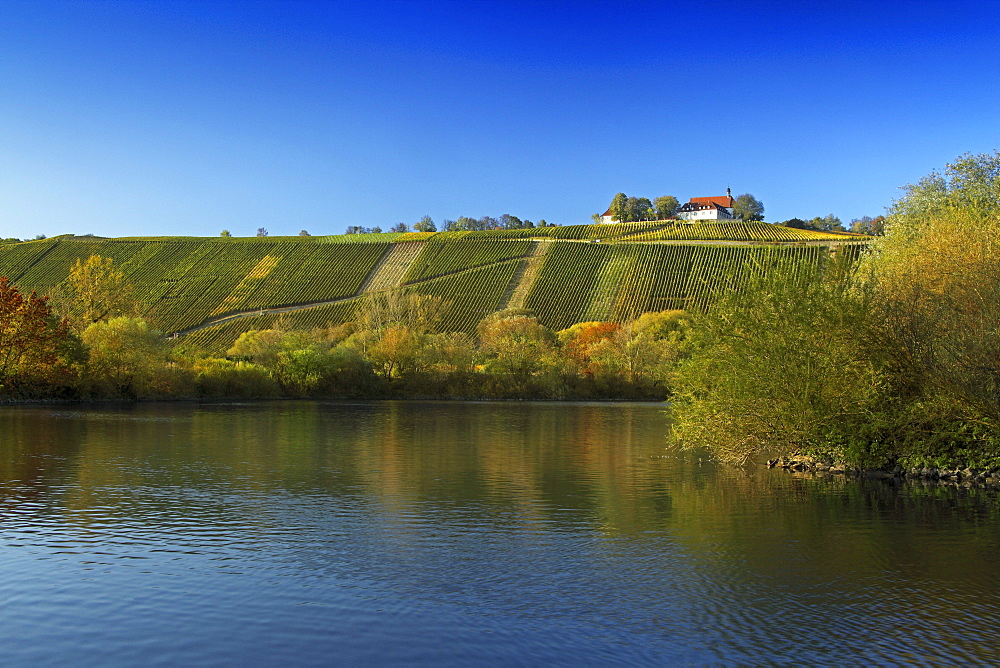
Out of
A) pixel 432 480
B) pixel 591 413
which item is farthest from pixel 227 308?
pixel 432 480

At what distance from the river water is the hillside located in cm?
7293

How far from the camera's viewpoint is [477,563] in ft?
52.0

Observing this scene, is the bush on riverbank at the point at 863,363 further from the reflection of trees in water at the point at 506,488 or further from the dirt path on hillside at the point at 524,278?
the dirt path on hillside at the point at 524,278

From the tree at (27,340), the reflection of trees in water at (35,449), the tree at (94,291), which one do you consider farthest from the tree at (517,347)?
the reflection of trees in water at (35,449)

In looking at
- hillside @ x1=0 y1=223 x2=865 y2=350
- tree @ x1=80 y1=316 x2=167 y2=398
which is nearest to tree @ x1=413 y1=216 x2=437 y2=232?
hillside @ x1=0 y1=223 x2=865 y2=350

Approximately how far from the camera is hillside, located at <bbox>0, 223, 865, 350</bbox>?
345 feet

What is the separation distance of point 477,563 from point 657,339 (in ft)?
224

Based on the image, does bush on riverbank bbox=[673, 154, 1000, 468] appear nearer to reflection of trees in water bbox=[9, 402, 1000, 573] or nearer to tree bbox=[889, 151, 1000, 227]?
reflection of trees in water bbox=[9, 402, 1000, 573]

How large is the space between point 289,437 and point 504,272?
82.1m

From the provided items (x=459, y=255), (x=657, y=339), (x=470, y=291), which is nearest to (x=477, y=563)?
(x=657, y=339)

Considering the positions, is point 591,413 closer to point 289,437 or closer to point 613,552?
point 289,437

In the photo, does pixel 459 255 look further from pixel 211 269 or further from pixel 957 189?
pixel 957 189

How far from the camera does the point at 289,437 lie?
38688mm

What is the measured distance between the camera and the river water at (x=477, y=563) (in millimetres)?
11648
